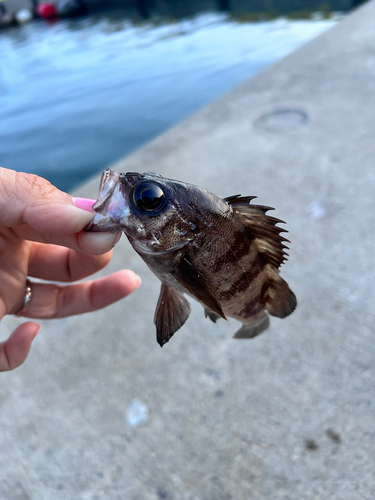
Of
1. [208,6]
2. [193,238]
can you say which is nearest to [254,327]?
[193,238]

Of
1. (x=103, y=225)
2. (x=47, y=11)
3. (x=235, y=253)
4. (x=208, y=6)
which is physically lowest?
(x=208, y=6)

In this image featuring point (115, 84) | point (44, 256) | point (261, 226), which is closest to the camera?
point (261, 226)

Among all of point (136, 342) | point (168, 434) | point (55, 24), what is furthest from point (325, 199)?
point (55, 24)

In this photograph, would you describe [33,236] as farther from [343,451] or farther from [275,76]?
[275,76]

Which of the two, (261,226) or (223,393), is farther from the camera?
(223,393)

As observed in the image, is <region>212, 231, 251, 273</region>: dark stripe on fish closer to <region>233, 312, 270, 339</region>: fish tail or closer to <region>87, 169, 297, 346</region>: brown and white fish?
<region>87, 169, 297, 346</region>: brown and white fish

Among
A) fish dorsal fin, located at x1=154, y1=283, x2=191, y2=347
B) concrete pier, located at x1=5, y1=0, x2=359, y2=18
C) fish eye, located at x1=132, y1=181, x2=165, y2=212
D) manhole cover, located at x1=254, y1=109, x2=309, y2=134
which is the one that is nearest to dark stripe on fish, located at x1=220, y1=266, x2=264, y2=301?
fish dorsal fin, located at x1=154, y1=283, x2=191, y2=347

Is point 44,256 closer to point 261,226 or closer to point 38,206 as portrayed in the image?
point 38,206
